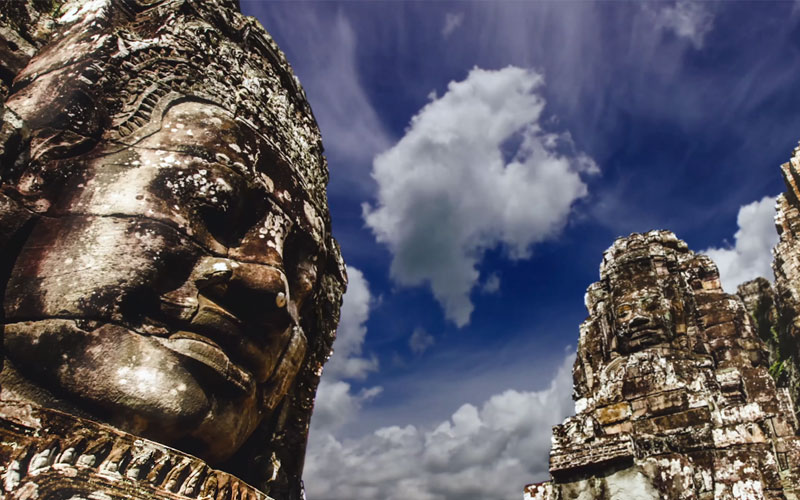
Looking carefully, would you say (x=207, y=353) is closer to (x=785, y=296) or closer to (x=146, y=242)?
(x=146, y=242)

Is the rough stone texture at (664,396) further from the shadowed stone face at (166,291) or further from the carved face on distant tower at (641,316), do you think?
the shadowed stone face at (166,291)

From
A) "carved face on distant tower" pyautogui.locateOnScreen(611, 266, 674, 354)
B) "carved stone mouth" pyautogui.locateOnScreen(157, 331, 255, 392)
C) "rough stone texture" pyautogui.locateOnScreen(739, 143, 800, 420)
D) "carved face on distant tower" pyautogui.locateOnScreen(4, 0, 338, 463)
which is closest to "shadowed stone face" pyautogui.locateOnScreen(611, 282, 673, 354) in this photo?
"carved face on distant tower" pyautogui.locateOnScreen(611, 266, 674, 354)

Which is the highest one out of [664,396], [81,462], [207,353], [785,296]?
[785,296]

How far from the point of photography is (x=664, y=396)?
617 cm

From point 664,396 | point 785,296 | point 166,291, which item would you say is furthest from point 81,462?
point 785,296

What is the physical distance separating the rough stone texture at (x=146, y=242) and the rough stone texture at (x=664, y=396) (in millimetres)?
2665

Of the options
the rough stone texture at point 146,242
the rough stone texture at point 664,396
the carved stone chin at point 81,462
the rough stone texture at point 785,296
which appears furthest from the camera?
the rough stone texture at point 785,296

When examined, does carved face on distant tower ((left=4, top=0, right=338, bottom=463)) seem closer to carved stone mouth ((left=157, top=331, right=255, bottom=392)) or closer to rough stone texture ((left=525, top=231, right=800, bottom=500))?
carved stone mouth ((left=157, top=331, right=255, bottom=392))

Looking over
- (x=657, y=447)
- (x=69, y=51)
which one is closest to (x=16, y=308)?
(x=69, y=51)

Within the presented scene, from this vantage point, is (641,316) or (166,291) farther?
(641,316)

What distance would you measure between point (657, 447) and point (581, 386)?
14.3 feet

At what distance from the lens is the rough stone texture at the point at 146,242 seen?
219cm

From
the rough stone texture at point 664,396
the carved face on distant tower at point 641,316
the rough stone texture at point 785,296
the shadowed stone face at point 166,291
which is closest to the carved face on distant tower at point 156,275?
the shadowed stone face at point 166,291

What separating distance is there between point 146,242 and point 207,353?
1.81 feet
